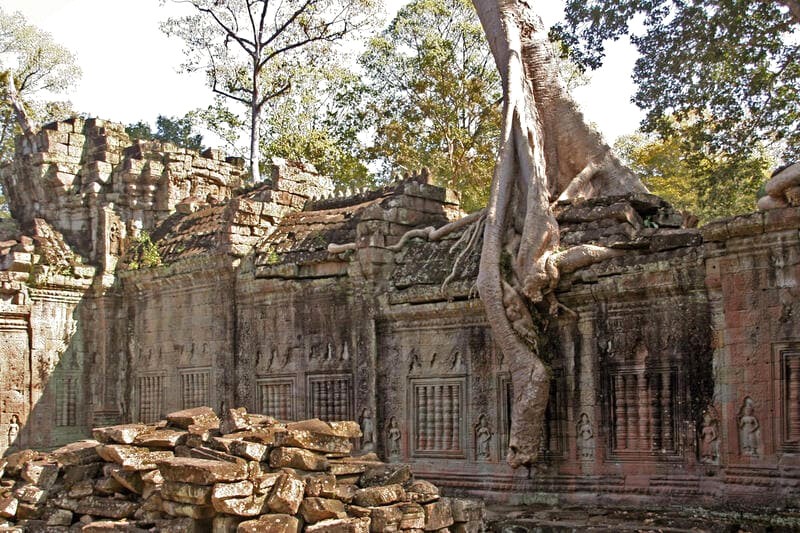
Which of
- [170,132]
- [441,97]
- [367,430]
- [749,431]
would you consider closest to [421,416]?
[367,430]

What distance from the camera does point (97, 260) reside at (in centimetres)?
1688

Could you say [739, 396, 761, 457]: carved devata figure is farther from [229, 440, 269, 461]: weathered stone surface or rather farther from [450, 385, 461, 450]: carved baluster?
[229, 440, 269, 461]: weathered stone surface

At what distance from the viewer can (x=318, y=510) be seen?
8.17 meters

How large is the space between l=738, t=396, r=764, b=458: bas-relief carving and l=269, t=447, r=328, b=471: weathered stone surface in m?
3.71

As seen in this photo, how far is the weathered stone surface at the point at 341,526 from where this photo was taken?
26.0ft

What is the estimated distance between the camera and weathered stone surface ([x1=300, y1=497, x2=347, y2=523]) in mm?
8172

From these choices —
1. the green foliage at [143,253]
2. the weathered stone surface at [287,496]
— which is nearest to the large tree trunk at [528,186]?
the weathered stone surface at [287,496]

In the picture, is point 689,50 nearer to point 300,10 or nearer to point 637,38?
point 637,38

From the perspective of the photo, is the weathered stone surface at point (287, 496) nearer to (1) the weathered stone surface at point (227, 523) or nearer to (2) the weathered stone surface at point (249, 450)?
(1) the weathered stone surface at point (227, 523)

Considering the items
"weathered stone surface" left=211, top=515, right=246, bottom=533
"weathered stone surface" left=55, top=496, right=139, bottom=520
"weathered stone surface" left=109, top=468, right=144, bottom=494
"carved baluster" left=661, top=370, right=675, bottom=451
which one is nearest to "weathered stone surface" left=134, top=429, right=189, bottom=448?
"weathered stone surface" left=109, top=468, right=144, bottom=494

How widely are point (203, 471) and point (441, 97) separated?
18.5m

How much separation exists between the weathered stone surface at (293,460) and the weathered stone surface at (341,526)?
0.69 m

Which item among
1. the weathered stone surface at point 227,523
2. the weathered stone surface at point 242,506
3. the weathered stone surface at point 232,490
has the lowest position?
the weathered stone surface at point 227,523

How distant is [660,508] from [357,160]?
1881 cm
